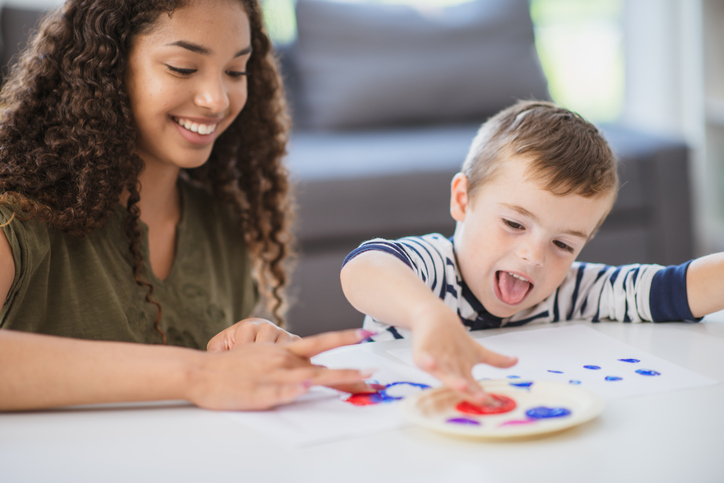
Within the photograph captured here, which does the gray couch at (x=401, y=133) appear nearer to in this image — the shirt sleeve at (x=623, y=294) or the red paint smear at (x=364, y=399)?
the shirt sleeve at (x=623, y=294)

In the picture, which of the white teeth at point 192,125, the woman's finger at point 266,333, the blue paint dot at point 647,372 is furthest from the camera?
the white teeth at point 192,125

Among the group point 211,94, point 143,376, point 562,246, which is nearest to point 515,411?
point 143,376

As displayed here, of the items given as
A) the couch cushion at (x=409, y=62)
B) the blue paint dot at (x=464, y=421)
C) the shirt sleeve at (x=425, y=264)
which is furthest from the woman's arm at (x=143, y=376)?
the couch cushion at (x=409, y=62)

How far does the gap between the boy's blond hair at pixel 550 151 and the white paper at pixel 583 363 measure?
0.21 m

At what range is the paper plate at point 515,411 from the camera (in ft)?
1.83

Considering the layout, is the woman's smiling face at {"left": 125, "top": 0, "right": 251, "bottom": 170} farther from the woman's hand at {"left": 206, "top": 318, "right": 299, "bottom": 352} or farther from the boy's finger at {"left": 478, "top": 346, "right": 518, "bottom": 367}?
the boy's finger at {"left": 478, "top": 346, "right": 518, "bottom": 367}

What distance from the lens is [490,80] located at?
2.80m

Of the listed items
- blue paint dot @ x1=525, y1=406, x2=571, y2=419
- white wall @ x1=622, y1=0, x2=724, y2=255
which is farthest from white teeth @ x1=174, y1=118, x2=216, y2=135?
white wall @ x1=622, y1=0, x2=724, y2=255

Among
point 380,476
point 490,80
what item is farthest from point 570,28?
point 380,476

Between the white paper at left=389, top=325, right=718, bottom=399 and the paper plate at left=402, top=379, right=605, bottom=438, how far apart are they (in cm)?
4

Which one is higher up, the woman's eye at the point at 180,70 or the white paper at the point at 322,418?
the woman's eye at the point at 180,70

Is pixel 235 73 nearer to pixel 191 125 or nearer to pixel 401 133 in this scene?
pixel 191 125

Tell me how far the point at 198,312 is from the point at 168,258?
0.11 meters

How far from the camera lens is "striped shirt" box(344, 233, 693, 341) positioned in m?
0.97
